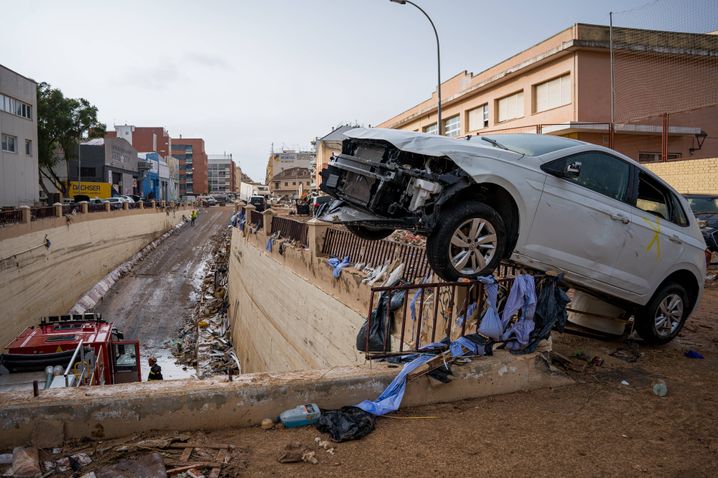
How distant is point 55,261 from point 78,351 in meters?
18.7

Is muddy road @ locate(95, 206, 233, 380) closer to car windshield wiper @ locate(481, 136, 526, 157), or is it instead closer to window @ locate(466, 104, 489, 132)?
car windshield wiper @ locate(481, 136, 526, 157)

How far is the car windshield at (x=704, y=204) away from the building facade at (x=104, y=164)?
46.9m

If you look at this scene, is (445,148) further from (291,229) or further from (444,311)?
(291,229)

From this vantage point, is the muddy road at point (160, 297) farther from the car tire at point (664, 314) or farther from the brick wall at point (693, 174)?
the brick wall at point (693, 174)

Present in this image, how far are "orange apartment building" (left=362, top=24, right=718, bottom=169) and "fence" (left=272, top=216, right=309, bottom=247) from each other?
10.6m

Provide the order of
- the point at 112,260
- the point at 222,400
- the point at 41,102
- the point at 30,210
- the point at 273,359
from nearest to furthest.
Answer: the point at 222,400, the point at 273,359, the point at 30,210, the point at 112,260, the point at 41,102

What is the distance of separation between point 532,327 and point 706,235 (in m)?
10.9

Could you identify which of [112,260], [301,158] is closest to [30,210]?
[112,260]

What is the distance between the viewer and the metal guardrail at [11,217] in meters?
20.5

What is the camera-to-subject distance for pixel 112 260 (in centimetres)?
3634

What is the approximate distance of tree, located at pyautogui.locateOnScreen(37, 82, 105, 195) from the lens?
40094 millimetres

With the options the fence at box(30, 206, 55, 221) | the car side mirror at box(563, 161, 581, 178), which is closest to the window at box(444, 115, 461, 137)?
the fence at box(30, 206, 55, 221)

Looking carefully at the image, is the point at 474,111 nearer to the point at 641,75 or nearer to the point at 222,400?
the point at 641,75

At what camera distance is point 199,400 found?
434cm
